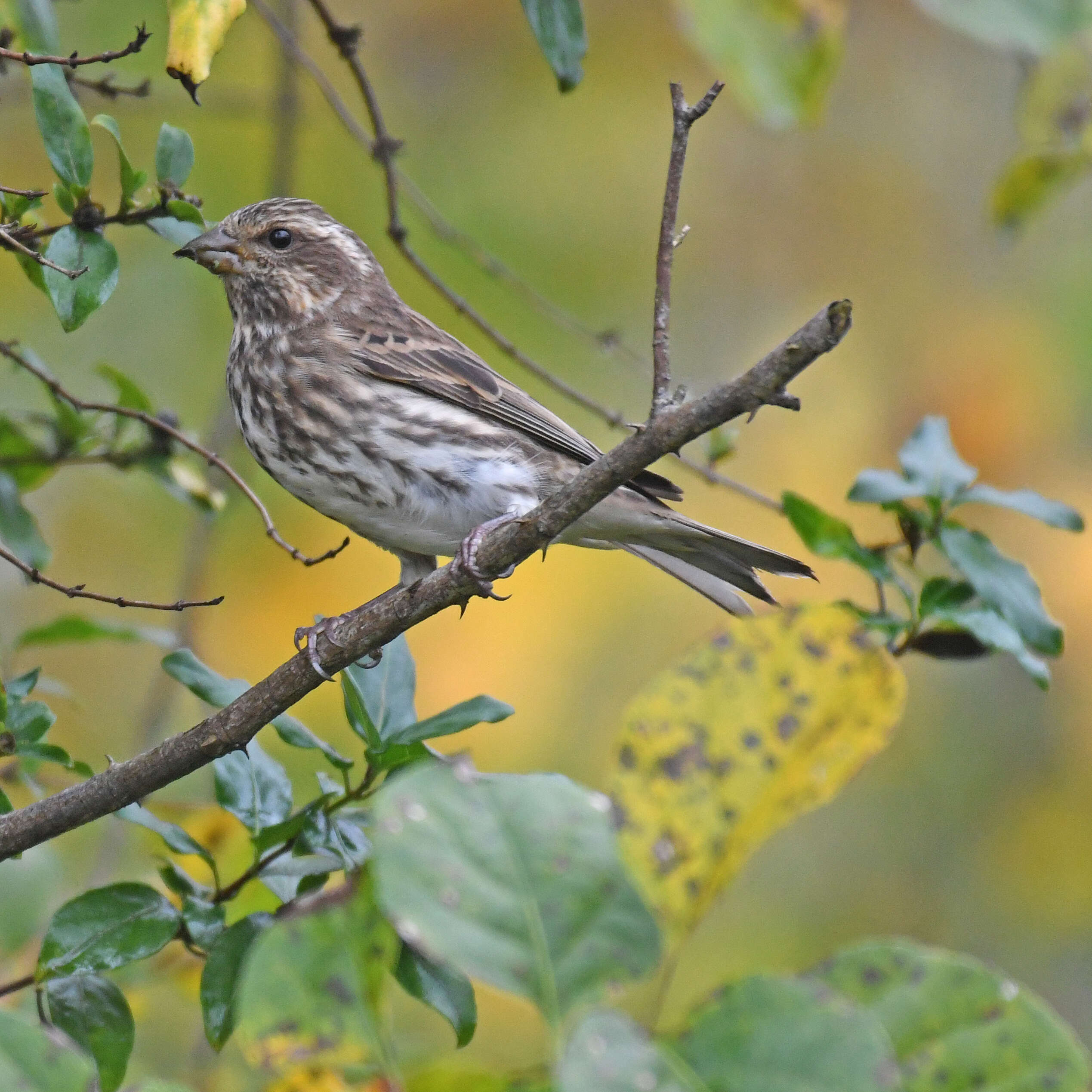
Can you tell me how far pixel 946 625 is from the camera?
2.96 meters

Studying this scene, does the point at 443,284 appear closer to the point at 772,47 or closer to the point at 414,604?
the point at 772,47

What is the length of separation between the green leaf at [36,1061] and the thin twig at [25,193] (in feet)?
6.43

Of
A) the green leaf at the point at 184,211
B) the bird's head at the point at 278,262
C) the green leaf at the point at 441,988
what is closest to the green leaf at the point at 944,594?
the green leaf at the point at 441,988

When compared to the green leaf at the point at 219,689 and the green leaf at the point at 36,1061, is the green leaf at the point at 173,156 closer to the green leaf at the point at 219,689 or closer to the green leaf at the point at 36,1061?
the green leaf at the point at 219,689

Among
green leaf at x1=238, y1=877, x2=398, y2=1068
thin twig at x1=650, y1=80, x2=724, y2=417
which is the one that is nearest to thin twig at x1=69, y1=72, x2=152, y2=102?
thin twig at x1=650, y1=80, x2=724, y2=417

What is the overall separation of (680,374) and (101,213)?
4.86 m

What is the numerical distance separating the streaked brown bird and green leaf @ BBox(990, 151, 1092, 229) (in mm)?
1452

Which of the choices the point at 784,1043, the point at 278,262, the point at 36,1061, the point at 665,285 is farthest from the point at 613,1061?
the point at 278,262

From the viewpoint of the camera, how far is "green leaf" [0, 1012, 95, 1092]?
1.00 m

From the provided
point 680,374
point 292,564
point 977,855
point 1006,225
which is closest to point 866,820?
point 977,855

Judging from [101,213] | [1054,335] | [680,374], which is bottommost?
[680,374]

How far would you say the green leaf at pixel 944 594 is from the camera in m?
2.94

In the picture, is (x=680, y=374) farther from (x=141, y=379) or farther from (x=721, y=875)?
(x=721, y=875)

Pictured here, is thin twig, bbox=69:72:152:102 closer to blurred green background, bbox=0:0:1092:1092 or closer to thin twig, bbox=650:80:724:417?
thin twig, bbox=650:80:724:417
